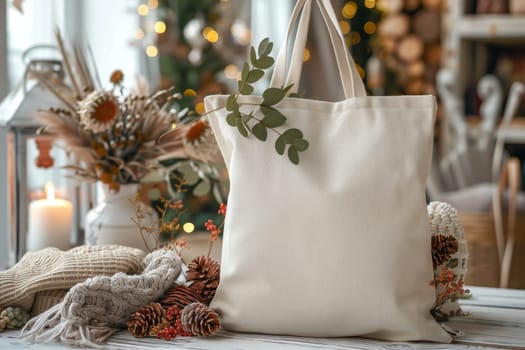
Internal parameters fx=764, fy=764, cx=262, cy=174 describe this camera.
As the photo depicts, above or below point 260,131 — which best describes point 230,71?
above

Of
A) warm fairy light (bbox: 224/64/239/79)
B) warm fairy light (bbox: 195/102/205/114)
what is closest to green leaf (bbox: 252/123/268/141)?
warm fairy light (bbox: 195/102/205/114)

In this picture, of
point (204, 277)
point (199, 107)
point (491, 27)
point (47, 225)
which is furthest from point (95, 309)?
point (491, 27)

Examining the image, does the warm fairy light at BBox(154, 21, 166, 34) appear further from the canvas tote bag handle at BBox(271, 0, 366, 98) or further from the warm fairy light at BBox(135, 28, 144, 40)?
the canvas tote bag handle at BBox(271, 0, 366, 98)

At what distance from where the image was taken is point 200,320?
2.89 ft

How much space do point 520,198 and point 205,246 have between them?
1298 millimetres

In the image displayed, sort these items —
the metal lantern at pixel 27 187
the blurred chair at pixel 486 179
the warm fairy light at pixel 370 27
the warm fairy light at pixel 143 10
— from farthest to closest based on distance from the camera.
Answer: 1. the warm fairy light at pixel 370 27
2. the warm fairy light at pixel 143 10
3. the blurred chair at pixel 486 179
4. the metal lantern at pixel 27 187

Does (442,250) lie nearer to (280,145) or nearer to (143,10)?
(280,145)

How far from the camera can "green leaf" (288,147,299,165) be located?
89 cm

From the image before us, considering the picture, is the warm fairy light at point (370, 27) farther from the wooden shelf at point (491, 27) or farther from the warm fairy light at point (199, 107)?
the warm fairy light at point (199, 107)

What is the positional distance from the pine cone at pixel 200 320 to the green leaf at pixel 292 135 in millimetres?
220

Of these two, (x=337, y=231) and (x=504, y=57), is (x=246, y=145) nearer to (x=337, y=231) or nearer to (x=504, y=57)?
(x=337, y=231)

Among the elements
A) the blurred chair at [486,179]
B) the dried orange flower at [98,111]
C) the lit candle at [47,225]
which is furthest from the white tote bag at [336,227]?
the blurred chair at [486,179]

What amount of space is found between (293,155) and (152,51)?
7.44ft

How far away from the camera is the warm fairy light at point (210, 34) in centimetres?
315
